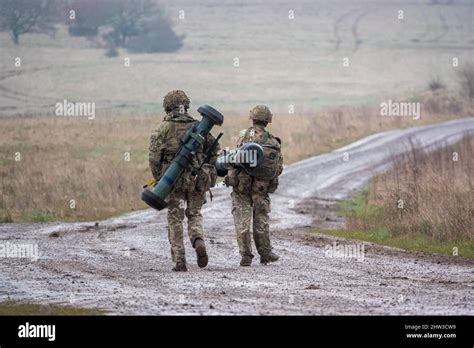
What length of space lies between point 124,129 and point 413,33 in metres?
60.5

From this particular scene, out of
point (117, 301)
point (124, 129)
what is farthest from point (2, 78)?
point (117, 301)

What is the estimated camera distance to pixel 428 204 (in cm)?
1752

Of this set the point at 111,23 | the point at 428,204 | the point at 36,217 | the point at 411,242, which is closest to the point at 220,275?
the point at 411,242

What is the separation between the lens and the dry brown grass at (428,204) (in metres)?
16.2

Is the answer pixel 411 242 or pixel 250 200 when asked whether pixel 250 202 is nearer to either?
pixel 250 200

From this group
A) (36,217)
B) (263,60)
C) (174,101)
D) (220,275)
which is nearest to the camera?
(220,275)

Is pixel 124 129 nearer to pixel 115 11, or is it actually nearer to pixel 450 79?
pixel 450 79

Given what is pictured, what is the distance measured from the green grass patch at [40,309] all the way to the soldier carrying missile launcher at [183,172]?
285 cm

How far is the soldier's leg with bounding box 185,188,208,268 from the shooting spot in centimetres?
1310

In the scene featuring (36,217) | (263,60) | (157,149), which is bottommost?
(36,217)

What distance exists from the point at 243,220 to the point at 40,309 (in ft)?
13.4

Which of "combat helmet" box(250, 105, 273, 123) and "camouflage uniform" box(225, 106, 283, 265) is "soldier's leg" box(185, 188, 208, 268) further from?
"combat helmet" box(250, 105, 273, 123)

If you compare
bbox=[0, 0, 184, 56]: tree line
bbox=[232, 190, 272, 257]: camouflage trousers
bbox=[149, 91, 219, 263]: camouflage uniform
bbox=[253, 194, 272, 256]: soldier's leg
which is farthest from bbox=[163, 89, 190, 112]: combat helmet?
bbox=[0, 0, 184, 56]: tree line
